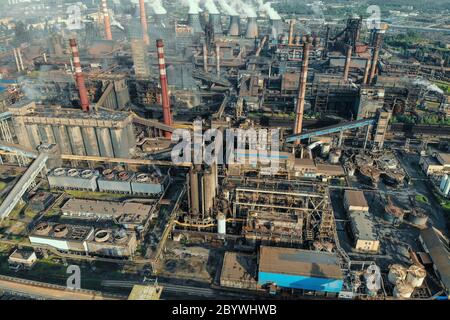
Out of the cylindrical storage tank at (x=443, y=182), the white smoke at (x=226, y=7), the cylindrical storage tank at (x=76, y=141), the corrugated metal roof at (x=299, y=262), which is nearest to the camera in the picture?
the corrugated metal roof at (x=299, y=262)

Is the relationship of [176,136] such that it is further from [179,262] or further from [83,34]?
[83,34]

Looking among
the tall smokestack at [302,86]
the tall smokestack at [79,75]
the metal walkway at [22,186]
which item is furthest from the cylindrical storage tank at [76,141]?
the tall smokestack at [302,86]

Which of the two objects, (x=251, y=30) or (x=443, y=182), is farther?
(x=251, y=30)

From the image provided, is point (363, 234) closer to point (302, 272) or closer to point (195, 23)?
point (302, 272)

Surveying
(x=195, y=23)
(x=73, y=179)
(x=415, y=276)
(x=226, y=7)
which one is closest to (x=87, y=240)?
(x=73, y=179)

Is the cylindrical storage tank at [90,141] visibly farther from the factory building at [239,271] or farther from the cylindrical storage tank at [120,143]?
the factory building at [239,271]

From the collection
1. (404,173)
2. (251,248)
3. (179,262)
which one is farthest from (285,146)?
(179,262)

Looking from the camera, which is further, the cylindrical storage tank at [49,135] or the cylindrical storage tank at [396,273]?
the cylindrical storage tank at [49,135]
